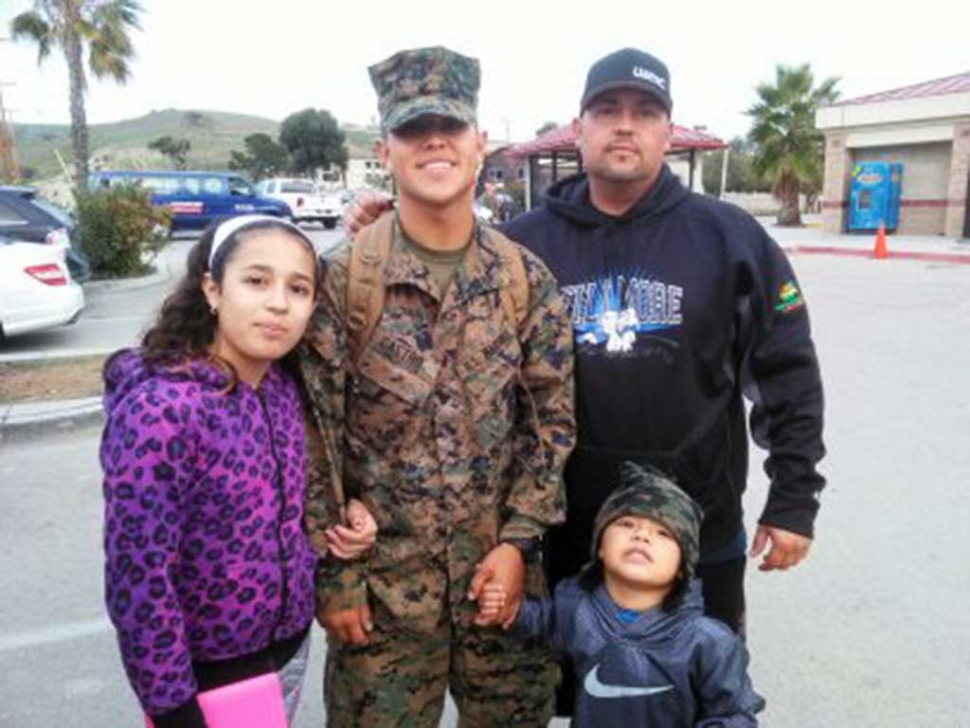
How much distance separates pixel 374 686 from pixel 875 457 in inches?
164

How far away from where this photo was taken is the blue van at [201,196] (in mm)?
26453

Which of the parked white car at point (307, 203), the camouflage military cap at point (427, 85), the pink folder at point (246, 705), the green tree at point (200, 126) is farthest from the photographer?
the green tree at point (200, 126)

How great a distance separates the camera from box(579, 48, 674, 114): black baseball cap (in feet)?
7.19

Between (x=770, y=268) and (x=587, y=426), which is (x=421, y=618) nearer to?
(x=587, y=426)

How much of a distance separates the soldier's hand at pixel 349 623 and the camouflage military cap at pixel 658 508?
23.4 inches

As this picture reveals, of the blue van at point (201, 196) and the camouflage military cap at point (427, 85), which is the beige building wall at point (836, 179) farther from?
the camouflage military cap at point (427, 85)

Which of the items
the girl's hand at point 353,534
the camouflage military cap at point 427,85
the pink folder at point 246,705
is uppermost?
the camouflage military cap at point 427,85

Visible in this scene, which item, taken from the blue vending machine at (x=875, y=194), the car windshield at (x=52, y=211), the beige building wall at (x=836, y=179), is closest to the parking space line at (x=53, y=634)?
the car windshield at (x=52, y=211)

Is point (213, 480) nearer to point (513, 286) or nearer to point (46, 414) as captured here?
point (513, 286)

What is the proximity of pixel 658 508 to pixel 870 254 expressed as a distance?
59.2 feet

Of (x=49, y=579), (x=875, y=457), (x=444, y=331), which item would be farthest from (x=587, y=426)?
(x=875, y=457)

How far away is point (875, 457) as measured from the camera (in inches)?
207

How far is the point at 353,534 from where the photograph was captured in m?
1.96

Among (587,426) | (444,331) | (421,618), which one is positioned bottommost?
(421,618)
